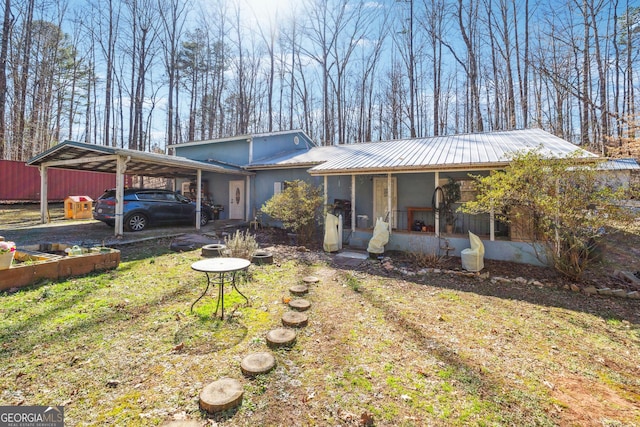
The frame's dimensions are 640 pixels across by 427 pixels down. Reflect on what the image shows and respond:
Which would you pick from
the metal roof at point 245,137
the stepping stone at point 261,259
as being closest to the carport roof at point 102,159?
the metal roof at point 245,137

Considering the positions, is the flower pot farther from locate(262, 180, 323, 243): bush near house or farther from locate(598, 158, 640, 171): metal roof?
locate(598, 158, 640, 171): metal roof

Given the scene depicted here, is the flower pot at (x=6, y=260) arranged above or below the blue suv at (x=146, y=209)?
below

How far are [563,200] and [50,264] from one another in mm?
8957

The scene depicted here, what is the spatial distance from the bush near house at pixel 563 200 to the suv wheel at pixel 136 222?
33.1ft

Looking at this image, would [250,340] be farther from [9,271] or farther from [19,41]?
[19,41]

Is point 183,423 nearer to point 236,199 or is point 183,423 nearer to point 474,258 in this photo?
point 474,258

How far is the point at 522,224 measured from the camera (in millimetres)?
6996

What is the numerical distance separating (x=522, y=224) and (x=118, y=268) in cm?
927

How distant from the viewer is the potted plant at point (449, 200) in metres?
8.05

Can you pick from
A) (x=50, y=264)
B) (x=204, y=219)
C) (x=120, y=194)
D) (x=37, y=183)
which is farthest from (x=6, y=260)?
(x=37, y=183)

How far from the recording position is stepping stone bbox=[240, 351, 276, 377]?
2.54 m

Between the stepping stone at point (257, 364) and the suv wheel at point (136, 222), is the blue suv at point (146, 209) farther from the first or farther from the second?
the stepping stone at point (257, 364)

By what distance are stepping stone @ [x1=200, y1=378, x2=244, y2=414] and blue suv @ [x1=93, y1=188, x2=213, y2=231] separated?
8.81 meters

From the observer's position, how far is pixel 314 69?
832 inches
